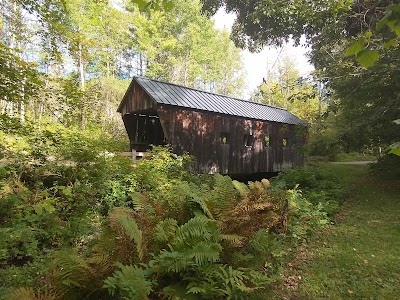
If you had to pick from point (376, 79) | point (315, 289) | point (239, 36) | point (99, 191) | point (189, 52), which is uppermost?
point (189, 52)

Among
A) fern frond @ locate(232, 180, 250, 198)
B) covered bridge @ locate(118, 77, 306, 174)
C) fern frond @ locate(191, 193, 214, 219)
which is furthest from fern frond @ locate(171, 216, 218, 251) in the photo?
covered bridge @ locate(118, 77, 306, 174)

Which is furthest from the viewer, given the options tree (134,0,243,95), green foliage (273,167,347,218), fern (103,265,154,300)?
tree (134,0,243,95)

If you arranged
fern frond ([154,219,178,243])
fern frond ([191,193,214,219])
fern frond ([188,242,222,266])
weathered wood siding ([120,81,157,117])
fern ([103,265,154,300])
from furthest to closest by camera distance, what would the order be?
weathered wood siding ([120,81,157,117]) < fern frond ([191,193,214,219]) < fern frond ([154,219,178,243]) < fern frond ([188,242,222,266]) < fern ([103,265,154,300])

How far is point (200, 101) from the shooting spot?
12094 millimetres

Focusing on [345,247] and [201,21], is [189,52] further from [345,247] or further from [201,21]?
[345,247]

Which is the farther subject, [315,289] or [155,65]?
[155,65]

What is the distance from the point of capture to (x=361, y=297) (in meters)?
3.50

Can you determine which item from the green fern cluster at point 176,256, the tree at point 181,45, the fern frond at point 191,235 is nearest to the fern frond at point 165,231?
the green fern cluster at point 176,256

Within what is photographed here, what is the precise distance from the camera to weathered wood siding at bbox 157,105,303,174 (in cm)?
1083

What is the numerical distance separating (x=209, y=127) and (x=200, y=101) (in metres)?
1.28

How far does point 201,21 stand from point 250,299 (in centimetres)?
2904

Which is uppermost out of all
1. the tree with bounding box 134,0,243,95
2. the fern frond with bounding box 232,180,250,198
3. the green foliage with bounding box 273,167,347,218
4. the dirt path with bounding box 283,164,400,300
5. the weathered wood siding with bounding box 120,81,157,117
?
the tree with bounding box 134,0,243,95

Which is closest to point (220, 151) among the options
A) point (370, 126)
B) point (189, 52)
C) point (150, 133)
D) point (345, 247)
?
point (150, 133)

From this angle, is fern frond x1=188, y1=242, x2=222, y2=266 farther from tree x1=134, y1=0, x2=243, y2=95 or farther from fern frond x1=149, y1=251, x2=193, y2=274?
tree x1=134, y1=0, x2=243, y2=95
